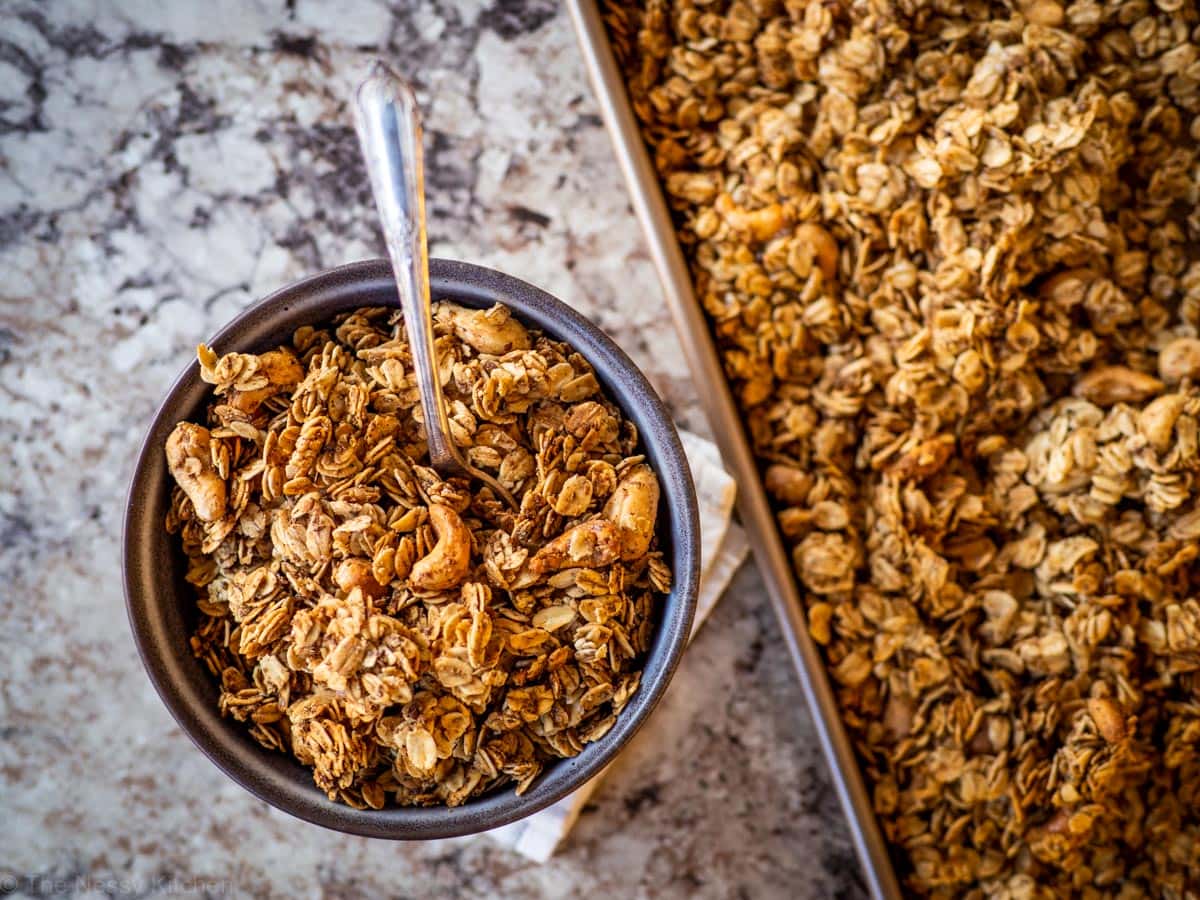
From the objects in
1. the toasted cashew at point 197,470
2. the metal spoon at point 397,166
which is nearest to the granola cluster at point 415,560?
the toasted cashew at point 197,470

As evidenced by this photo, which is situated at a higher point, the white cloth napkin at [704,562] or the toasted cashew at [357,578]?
the toasted cashew at [357,578]

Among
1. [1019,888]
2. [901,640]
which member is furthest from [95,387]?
[1019,888]

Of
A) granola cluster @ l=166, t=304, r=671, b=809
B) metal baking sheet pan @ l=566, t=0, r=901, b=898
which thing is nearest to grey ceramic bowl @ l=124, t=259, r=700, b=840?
granola cluster @ l=166, t=304, r=671, b=809

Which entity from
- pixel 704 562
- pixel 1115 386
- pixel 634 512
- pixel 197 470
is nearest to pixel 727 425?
pixel 704 562

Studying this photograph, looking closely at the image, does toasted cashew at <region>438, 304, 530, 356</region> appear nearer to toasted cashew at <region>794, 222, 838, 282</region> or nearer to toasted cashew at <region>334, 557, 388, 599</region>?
toasted cashew at <region>334, 557, 388, 599</region>

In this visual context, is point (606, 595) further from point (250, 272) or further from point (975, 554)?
point (250, 272)

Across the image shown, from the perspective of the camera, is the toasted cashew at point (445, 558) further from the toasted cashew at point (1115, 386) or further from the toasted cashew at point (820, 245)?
the toasted cashew at point (1115, 386)

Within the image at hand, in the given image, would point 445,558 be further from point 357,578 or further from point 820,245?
point 820,245
